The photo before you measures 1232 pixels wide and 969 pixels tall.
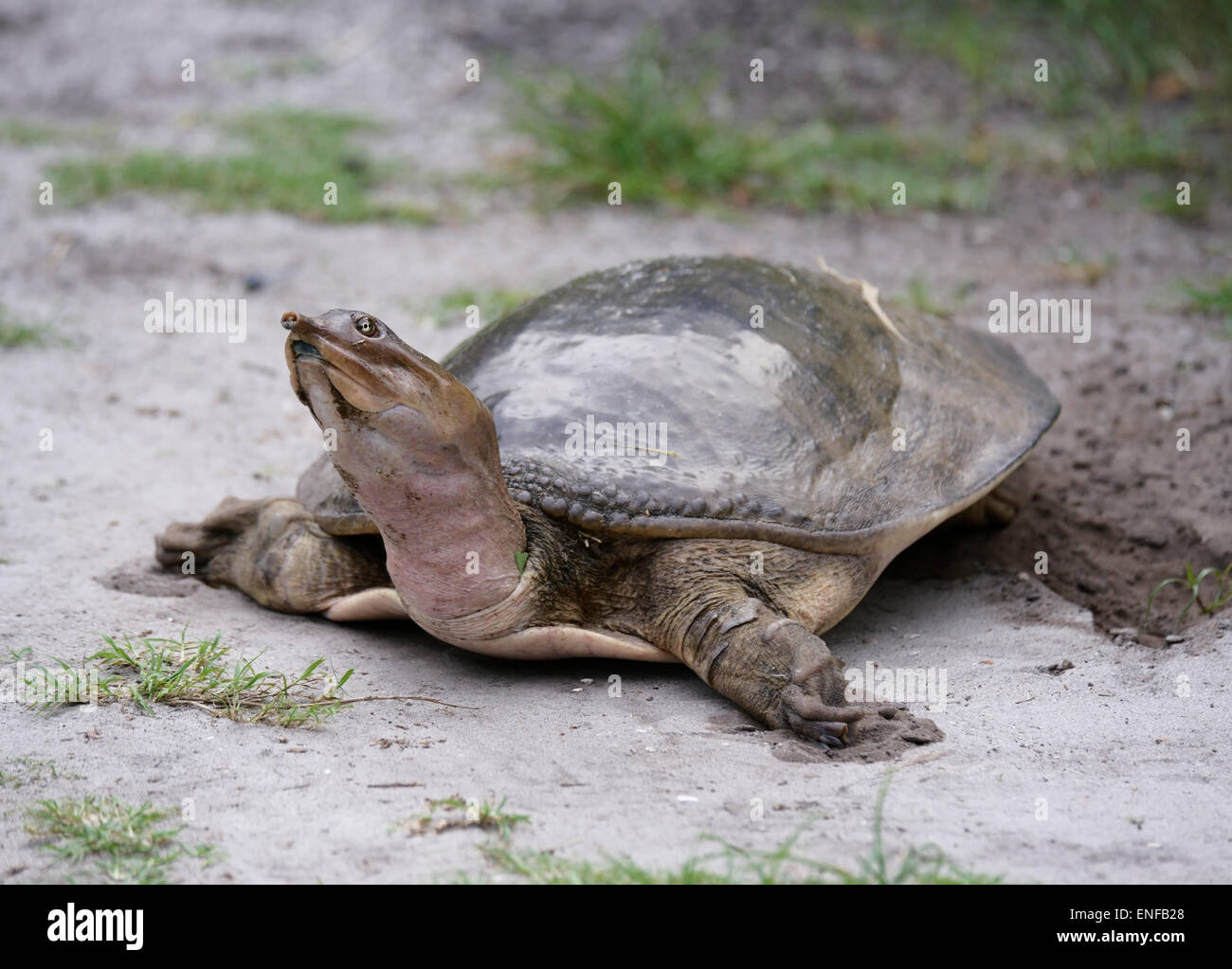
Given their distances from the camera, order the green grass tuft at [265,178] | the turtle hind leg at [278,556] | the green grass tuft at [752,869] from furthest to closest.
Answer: the green grass tuft at [265,178] → the turtle hind leg at [278,556] → the green grass tuft at [752,869]

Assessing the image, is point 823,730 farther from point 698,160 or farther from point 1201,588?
point 698,160

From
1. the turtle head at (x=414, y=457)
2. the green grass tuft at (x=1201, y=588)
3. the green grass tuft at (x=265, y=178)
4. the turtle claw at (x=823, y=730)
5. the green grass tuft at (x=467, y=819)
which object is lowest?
the green grass tuft at (x=467, y=819)

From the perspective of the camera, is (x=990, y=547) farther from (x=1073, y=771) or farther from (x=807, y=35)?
(x=807, y=35)

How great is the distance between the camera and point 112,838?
2098 mm

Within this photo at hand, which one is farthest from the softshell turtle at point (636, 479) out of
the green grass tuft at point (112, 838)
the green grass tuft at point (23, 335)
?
the green grass tuft at point (23, 335)

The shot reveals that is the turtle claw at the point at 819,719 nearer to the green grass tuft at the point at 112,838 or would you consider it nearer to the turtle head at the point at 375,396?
the turtle head at the point at 375,396

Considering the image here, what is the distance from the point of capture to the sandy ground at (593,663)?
87.2 inches

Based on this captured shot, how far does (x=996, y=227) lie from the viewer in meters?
6.09

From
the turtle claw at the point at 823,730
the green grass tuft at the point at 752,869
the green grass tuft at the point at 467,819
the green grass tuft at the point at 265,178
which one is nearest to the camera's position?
the green grass tuft at the point at 752,869

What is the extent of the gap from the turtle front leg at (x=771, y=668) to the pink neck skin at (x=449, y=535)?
Answer: 448 millimetres

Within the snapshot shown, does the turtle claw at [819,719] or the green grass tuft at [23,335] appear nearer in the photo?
the turtle claw at [819,719]

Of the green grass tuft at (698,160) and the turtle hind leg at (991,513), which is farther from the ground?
the green grass tuft at (698,160)

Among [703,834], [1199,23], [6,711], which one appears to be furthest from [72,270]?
[1199,23]
